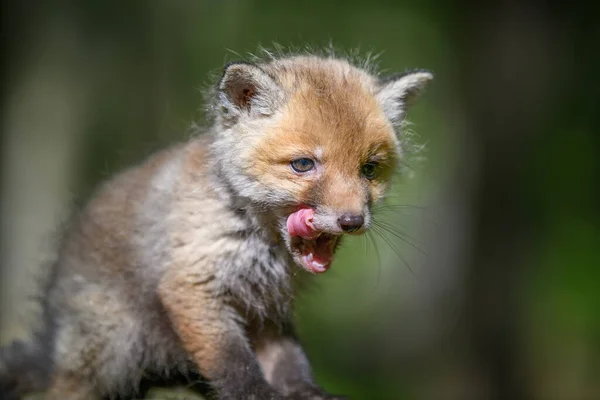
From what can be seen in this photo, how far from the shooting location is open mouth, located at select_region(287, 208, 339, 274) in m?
4.34

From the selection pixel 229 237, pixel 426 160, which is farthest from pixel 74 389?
pixel 426 160

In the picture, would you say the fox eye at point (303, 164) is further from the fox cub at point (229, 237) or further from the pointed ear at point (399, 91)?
the pointed ear at point (399, 91)

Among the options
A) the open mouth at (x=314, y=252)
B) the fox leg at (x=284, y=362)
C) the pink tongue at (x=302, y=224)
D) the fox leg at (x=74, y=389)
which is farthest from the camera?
the fox leg at (x=74, y=389)

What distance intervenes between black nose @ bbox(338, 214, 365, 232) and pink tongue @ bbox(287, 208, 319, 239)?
218mm

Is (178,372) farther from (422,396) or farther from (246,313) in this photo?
(422,396)

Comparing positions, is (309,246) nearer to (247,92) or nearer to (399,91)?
(247,92)

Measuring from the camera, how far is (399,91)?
5.02 m

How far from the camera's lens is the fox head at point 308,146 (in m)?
4.25

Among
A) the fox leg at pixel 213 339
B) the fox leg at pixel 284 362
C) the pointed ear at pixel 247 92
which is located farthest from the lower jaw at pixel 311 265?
the fox leg at pixel 284 362

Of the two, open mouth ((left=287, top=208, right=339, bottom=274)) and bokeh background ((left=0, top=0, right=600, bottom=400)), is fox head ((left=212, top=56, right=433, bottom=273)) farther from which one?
bokeh background ((left=0, top=0, right=600, bottom=400))

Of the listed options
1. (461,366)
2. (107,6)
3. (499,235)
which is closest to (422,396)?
(461,366)

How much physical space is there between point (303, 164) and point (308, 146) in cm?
11

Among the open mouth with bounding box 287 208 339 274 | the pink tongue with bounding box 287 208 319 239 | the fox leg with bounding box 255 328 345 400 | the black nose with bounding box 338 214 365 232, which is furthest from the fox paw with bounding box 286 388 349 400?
the black nose with bounding box 338 214 365 232

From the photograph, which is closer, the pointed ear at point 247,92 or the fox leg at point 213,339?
the pointed ear at point 247,92
